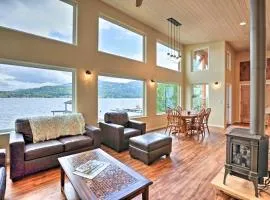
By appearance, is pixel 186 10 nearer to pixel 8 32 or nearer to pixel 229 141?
pixel 229 141

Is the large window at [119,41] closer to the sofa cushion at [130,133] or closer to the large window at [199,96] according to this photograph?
the sofa cushion at [130,133]

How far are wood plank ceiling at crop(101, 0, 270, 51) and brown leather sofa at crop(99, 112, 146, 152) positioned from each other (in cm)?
325

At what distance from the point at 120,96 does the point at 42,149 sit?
3.11 m

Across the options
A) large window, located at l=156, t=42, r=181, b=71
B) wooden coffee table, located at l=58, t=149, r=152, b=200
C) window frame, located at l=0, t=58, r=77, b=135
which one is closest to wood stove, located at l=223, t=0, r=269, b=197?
wooden coffee table, located at l=58, t=149, r=152, b=200

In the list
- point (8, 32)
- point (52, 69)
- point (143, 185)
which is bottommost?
point (143, 185)

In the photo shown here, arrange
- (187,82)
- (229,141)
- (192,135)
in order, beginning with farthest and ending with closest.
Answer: (187,82), (192,135), (229,141)

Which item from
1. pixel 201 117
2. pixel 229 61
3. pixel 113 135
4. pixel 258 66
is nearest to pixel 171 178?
pixel 113 135

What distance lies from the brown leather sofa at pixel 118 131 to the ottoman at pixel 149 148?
1.46 feet

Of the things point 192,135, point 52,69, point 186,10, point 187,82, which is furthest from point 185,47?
point 52,69

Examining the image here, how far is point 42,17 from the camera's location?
3867 millimetres

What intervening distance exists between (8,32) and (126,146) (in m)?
3.55

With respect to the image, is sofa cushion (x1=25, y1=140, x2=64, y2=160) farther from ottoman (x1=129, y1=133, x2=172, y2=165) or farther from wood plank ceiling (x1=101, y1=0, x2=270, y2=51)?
wood plank ceiling (x1=101, y1=0, x2=270, y2=51)

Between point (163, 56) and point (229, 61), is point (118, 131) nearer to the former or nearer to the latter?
point (163, 56)

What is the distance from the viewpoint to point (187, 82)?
8.68 m
